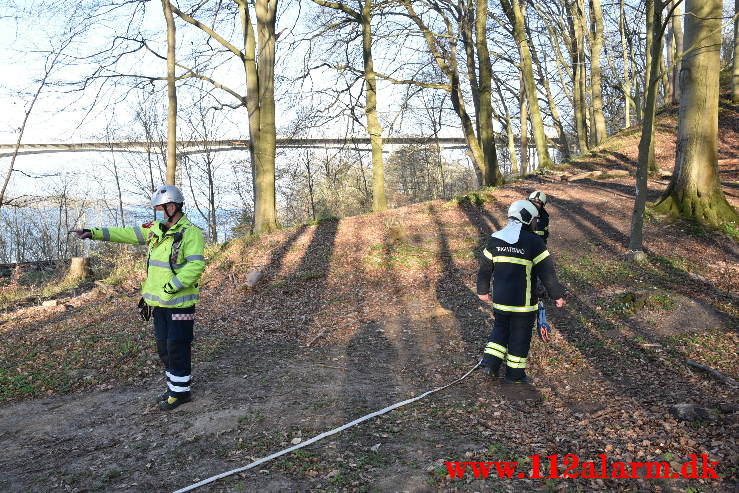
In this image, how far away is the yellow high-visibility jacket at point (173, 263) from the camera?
5168 mm

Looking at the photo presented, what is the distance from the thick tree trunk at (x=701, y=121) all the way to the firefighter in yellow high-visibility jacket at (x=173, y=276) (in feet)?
34.2

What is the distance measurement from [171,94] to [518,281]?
9.13 meters

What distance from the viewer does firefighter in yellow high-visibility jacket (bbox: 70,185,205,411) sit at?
→ 5191 mm

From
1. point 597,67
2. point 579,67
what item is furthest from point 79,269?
point 579,67

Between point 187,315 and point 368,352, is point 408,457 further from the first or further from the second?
point 368,352

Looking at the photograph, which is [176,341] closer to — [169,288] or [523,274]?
[169,288]

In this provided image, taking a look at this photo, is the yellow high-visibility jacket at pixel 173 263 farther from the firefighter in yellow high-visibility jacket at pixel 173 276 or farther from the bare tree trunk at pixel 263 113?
the bare tree trunk at pixel 263 113

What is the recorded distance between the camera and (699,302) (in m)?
7.72

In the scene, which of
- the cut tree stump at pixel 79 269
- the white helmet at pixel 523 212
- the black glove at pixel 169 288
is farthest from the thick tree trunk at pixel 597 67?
the black glove at pixel 169 288

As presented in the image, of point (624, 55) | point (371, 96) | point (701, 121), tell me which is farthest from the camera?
point (624, 55)

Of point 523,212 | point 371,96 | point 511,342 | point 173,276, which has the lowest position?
point 511,342

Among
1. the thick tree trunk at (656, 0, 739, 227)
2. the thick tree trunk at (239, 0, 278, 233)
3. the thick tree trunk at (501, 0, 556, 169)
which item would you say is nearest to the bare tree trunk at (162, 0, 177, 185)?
the thick tree trunk at (239, 0, 278, 233)

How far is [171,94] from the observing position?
11375 millimetres

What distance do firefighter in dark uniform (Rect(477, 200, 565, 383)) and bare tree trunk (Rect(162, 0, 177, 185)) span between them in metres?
8.27
